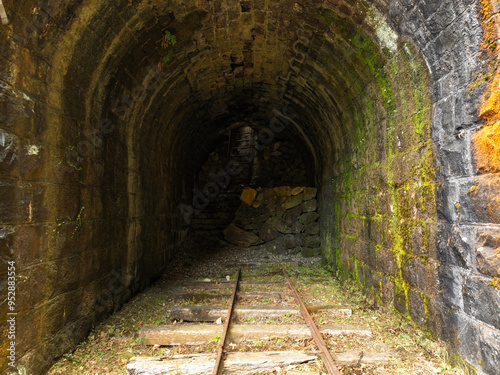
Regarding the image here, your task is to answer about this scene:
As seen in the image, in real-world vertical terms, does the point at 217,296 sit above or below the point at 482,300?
below

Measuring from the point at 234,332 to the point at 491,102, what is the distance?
11.8 ft

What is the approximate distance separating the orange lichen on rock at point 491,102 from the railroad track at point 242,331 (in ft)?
→ 7.58

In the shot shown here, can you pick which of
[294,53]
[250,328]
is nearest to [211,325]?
[250,328]

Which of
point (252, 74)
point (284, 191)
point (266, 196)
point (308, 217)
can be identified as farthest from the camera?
point (266, 196)

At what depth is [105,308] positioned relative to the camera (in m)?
4.38

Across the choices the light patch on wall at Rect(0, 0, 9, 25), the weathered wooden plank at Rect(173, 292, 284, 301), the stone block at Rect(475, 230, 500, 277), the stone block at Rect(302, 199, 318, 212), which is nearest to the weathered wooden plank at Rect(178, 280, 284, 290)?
the weathered wooden plank at Rect(173, 292, 284, 301)

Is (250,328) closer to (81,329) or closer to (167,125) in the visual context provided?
(81,329)

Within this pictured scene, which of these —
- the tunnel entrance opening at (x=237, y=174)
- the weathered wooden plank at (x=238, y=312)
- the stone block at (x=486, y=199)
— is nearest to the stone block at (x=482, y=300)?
the stone block at (x=486, y=199)

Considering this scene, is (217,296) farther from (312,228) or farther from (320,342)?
(312,228)

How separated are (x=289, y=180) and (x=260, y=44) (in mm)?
7131

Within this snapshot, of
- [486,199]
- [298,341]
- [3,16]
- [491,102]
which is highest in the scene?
[3,16]

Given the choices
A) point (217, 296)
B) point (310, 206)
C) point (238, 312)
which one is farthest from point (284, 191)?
point (238, 312)

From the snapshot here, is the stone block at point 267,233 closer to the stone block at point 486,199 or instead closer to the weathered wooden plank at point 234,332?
the weathered wooden plank at point 234,332

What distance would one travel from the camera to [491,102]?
7.94 feet
